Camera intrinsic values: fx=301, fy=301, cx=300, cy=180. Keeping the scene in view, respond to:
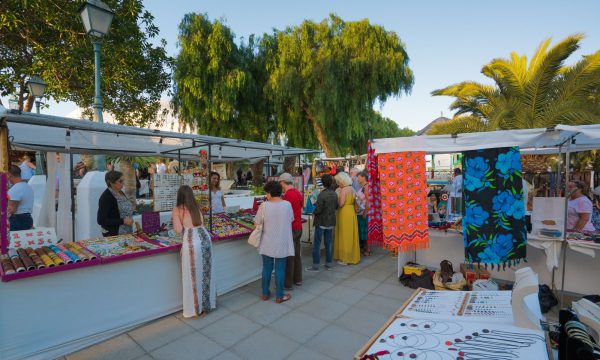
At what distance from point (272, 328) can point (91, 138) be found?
362 cm

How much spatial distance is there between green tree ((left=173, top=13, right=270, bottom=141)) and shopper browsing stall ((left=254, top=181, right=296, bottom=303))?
9.64 metres

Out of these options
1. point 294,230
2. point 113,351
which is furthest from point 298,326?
point 113,351

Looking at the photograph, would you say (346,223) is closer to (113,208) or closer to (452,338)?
(113,208)

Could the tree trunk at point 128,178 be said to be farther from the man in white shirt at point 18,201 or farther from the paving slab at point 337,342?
the paving slab at point 337,342

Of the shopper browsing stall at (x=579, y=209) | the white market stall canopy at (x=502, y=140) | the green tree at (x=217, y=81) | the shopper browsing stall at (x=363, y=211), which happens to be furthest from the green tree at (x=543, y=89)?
the green tree at (x=217, y=81)

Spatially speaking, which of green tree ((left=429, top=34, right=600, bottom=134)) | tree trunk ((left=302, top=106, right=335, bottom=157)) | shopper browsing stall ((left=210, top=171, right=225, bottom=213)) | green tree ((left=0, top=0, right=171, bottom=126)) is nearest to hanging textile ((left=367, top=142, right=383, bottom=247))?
shopper browsing stall ((left=210, top=171, right=225, bottom=213))

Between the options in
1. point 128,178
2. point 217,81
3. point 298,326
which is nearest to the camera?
point 298,326

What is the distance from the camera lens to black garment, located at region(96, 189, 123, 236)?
12.5 ft

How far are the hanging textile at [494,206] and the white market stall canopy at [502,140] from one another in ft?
0.68

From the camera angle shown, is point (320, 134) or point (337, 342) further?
point (320, 134)

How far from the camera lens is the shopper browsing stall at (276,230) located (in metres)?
3.91

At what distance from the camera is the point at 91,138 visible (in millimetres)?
4312

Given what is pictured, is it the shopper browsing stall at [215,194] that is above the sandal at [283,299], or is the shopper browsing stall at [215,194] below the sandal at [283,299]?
above

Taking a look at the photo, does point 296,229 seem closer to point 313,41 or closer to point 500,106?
point 500,106
